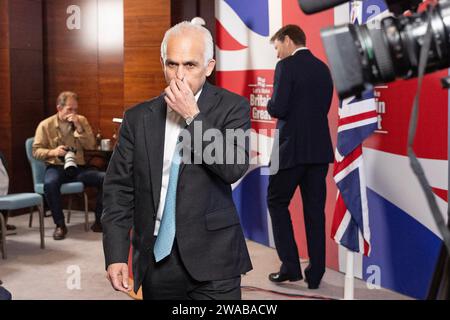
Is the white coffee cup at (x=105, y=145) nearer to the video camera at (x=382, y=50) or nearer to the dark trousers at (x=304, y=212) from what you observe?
the dark trousers at (x=304, y=212)

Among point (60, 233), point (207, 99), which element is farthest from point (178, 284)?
point (60, 233)

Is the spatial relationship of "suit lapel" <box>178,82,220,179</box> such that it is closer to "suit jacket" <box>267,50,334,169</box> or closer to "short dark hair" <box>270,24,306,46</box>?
"suit jacket" <box>267,50,334,169</box>

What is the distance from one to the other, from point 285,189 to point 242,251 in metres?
2.47

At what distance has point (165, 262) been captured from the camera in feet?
7.18

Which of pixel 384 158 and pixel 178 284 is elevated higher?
pixel 384 158

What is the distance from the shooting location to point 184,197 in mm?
2152

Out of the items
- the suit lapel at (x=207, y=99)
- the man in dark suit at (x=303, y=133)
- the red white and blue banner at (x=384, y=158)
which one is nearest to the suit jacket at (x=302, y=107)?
the man in dark suit at (x=303, y=133)

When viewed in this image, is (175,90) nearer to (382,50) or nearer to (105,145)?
(382,50)

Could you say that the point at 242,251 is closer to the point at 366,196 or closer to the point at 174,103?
the point at 174,103

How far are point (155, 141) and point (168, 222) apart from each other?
0.85 feet

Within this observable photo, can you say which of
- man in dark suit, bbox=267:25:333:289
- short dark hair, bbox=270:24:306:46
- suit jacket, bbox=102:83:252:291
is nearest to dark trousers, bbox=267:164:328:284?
man in dark suit, bbox=267:25:333:289

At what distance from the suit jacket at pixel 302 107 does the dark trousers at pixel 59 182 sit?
249 centimetres

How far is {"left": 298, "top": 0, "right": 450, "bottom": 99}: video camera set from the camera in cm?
123

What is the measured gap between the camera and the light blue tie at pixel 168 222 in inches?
84.7
